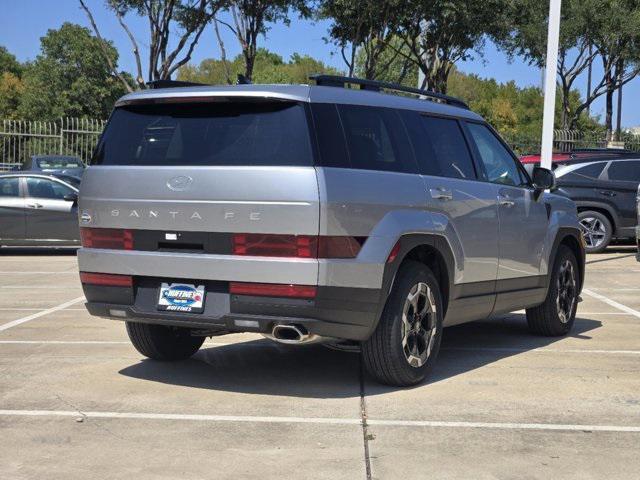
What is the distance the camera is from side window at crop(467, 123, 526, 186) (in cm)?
820

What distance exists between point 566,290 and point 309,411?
12.9ft

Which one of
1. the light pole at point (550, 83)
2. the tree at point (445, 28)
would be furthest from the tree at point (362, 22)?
the light pole at point (550, 83)

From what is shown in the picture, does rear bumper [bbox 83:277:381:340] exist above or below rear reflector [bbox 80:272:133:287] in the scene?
below

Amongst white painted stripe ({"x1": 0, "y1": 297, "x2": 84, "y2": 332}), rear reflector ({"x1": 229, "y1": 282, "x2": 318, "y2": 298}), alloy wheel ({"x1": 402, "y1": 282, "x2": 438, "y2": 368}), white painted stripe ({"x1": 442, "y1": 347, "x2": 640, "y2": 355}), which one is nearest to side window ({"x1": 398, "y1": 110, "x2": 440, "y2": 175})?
alloy wheel ({"x1": 402, "y1": 282, "x2": 438, "y2": 368})

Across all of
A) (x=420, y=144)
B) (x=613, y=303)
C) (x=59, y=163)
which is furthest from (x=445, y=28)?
(x=420, y=144)

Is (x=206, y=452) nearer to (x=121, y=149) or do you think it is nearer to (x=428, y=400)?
(x=428, y=400)

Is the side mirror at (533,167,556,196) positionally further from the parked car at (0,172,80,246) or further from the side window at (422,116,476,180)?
the parked car at (0,172,80,246)

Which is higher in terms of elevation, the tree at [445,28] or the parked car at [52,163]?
the tree at [445,28]

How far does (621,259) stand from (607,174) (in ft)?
6.35

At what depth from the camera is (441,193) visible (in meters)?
7.21

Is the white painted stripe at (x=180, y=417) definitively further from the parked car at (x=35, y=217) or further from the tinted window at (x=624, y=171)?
the tinted window at (x=624, y=171)

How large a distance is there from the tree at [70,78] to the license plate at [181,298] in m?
67.3

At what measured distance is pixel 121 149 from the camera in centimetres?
689

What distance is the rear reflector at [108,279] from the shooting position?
6.70 meters
